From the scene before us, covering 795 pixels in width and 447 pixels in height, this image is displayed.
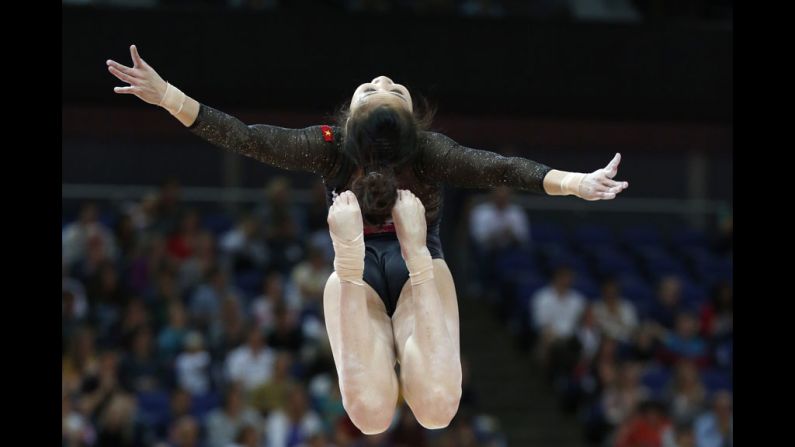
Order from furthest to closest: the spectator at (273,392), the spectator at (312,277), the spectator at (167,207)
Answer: the spectator at (167,207) → the spectator at (312,277) → the spectator at (273,392)

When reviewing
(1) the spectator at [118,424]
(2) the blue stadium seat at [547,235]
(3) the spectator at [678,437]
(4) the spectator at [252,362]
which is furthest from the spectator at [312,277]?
(2) the blue stadium seat at [547,235]

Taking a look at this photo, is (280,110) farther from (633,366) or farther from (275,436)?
(633,366)

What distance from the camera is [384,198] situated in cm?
457

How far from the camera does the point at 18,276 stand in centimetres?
437

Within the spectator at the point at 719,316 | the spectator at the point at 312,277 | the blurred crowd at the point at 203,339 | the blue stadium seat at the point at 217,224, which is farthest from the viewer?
the blue stadium seat at the point at 217,224

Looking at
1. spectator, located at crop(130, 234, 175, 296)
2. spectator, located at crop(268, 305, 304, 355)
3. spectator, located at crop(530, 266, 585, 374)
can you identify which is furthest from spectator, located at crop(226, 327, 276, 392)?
spectator, located at crop(530, 266, 585, 374)

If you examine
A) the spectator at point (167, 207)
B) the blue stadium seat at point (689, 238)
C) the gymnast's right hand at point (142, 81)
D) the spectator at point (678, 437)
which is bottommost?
the spectator at point (678, 437)

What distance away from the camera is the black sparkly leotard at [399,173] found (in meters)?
4.57

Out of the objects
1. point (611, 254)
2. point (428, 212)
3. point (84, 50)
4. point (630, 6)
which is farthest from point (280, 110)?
point (428, 212)

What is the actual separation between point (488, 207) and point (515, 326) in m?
1.16

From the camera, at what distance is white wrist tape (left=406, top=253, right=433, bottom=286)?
468 centimetres

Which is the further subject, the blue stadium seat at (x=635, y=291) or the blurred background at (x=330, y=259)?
the blue stadium seat at (x=635, y=291)

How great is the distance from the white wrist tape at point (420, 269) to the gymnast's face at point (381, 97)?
57cm

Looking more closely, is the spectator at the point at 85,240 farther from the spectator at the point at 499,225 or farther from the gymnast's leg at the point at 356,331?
the gymnast's leg at the point at 356,331
